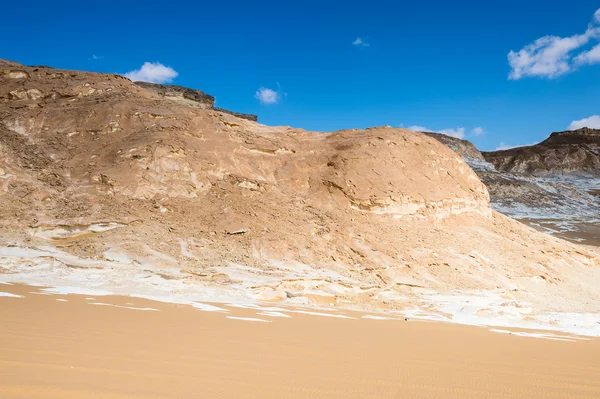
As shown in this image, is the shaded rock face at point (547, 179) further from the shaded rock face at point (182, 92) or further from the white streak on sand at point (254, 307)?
the white streak on sand at point (254, 307)

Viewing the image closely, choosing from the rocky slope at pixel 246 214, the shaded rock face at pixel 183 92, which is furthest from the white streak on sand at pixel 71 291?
the shaded rock face at pixel 183 92

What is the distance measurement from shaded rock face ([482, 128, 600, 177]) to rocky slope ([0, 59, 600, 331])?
3119 inches

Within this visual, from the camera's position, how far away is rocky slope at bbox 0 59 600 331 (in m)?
10.5

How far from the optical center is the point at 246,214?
14.1 m

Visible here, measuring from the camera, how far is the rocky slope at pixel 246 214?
1047 centimetres

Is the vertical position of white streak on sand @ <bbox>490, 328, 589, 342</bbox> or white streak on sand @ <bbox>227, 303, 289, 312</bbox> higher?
white streak on sand @ <bbox>227, 303, 289, 312</bbox>

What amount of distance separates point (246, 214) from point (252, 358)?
10.7 metres

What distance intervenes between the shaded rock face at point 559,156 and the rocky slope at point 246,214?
79230 millimetres

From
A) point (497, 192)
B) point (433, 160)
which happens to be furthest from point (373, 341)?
point (497, 192)

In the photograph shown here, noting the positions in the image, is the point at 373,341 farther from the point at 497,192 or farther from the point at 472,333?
the point at 497,192

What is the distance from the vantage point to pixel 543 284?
14.8 metres

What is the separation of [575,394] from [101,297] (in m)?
6.04

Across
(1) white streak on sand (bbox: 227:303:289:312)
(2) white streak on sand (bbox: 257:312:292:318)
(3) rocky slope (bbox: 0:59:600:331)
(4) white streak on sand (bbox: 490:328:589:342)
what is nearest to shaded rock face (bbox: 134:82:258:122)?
(3) rocky slope (bbox: 0:59:600:331)

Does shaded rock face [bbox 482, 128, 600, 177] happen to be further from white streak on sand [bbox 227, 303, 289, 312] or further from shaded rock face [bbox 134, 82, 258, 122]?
white streak on sand [bbox 227, 303, 289, 312]
